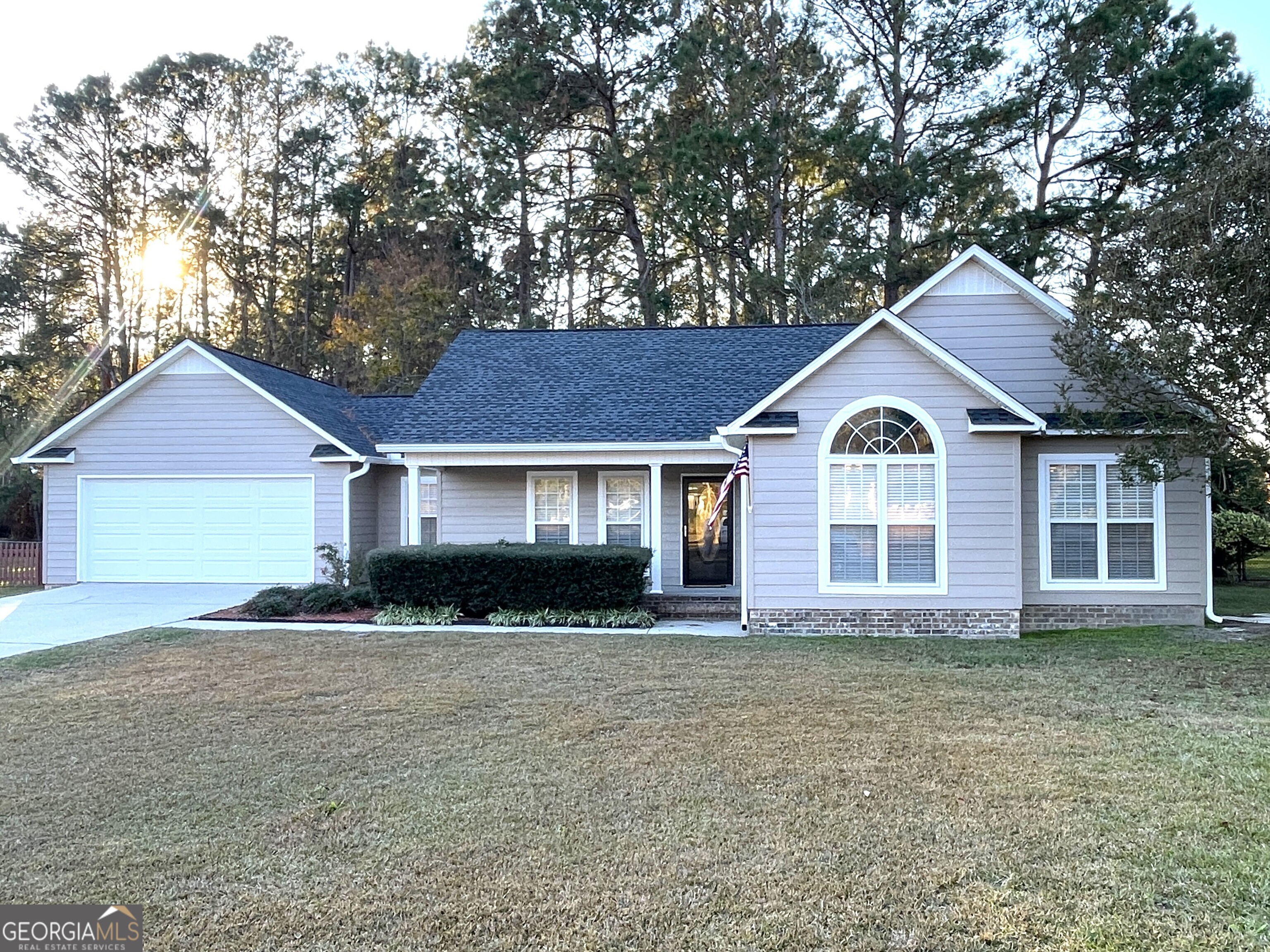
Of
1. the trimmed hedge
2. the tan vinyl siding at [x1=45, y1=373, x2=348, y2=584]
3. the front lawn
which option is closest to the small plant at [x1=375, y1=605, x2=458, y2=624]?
the trimmed hedge

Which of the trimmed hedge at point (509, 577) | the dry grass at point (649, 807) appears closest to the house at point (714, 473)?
the trimmed hedge at point (509, 577)

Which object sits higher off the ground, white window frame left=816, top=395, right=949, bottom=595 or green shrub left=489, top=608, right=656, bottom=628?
white window frame left=816, top=395, right=949, bottom=595

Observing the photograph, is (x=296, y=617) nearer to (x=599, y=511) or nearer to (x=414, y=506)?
(x=414, y=506)

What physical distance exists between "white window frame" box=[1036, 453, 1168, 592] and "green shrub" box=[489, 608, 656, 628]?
5.47 meters

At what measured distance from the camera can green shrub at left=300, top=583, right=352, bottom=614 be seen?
13.0 metres

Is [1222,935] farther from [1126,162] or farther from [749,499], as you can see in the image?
[1126,162]

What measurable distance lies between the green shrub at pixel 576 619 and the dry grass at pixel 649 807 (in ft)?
11.0

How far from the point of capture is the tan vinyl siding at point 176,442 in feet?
52.4

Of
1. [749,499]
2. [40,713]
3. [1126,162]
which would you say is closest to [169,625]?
[40,713]

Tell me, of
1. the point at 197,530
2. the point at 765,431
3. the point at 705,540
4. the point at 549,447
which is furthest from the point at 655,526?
the point at 197,530

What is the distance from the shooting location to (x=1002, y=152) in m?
22.0

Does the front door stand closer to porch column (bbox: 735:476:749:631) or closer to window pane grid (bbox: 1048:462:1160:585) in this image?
porch column (bbox: 735:476:749:631)

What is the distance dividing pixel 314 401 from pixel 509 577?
7.51 meters

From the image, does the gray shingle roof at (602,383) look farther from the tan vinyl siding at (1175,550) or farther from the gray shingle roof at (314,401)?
the tan vinyl siding at (1175,550)
